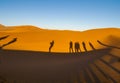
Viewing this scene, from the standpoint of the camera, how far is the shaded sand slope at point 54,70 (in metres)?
15.4

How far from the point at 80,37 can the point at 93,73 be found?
127 ft

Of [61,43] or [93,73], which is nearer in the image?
[93,73]

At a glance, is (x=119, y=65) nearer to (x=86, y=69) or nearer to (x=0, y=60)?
(x=86, y=69)

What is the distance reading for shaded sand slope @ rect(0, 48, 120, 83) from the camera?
15.4 metres

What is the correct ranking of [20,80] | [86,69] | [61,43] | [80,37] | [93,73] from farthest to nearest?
1. [80,37]
2. [61,43]
3. [86,69]
4. [93,73]
5. [20,80]

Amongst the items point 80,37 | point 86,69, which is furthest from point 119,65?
point 80,37

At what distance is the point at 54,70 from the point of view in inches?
706

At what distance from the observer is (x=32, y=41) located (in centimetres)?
5091

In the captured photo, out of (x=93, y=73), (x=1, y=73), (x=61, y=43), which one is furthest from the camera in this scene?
(x=61, y=43)

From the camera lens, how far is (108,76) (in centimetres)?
1638

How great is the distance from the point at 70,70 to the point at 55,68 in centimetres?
106

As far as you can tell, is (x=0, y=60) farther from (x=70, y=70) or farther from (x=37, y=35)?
(x=37, y=35)

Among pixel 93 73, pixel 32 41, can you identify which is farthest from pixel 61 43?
pixel 93 73

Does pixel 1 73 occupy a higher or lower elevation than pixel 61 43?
higher
